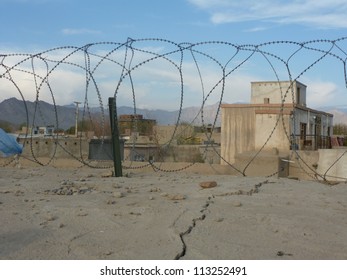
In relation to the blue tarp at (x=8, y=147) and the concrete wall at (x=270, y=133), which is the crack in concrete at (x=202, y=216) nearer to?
the blue tarp at (x=8, y=147)

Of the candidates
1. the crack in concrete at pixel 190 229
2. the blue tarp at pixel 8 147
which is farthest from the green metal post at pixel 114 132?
the blue tarp at pixel 8 147

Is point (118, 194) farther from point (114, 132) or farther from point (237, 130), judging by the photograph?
point (237, 130)

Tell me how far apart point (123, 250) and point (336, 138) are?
1105 inches

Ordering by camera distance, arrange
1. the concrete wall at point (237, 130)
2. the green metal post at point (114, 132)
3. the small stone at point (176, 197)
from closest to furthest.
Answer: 1. the small stone at point (176, 197)
2. the green metal post at point (114, 132)
3. the concrete wall at point (237, 130)

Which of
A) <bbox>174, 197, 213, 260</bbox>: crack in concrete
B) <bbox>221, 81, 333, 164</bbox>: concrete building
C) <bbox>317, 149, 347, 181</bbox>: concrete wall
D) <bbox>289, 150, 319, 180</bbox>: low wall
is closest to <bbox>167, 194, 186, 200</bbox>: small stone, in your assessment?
<bbox>174, 197, 213, 260</bbox>: crack in concrete

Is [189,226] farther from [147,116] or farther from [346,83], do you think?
[147,116]

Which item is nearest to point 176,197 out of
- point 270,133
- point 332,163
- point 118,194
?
point 118,194

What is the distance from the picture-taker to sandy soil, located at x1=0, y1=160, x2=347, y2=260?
3.73 meters

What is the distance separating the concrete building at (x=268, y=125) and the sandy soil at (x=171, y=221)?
6.40 metres

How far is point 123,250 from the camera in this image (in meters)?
3.71

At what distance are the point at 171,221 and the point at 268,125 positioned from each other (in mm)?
13488

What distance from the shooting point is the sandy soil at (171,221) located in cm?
373

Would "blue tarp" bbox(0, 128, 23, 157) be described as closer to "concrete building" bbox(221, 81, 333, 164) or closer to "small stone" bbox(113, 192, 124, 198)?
"concrete building" bbox(221, 81, 333, 164)
